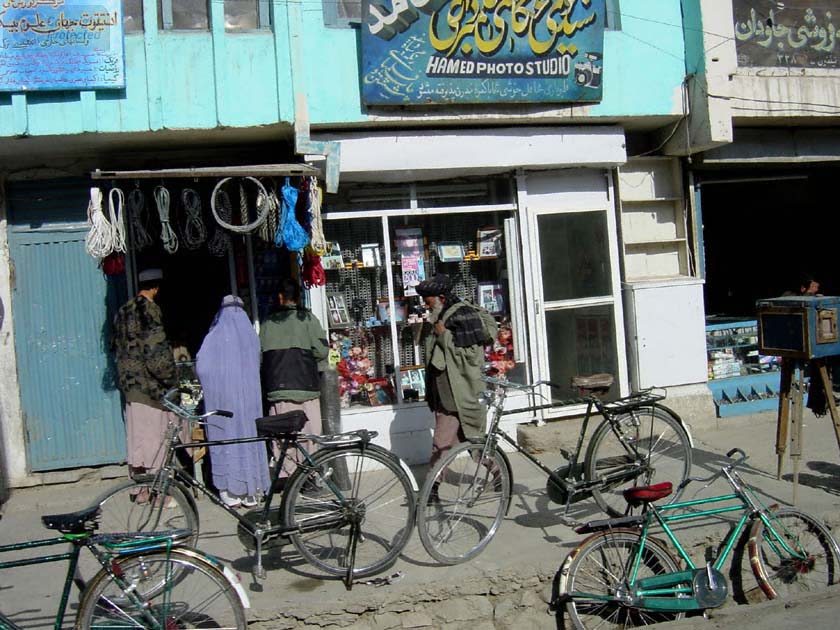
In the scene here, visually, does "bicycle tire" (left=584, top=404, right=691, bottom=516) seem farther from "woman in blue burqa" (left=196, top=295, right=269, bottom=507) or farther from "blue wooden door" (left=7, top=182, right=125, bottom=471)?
"blue wooden door" (left=7, top=182, right=125, bottom=471)

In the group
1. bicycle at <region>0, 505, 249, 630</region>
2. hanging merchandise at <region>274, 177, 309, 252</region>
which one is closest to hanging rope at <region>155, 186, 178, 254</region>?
hanging merchandise at <region>274, 177, 309, 252</region>

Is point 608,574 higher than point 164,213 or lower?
lower

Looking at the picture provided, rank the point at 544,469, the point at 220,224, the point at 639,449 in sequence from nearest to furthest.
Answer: the point at 544,469 < the point at 639,449 < the point at 220,224

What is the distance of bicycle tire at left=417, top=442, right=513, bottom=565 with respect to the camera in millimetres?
5301

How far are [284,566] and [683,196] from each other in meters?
5.74

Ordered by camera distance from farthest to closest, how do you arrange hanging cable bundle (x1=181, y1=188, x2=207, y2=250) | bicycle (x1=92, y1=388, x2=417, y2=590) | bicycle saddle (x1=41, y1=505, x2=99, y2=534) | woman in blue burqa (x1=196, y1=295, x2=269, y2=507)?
hanging cable bundle (x1=181, y1=188, x2=207, y2=250)
woman in blue burqa (x1=196, y1=295, x2=269, y2=507)
bicycle (x1=92, y1=388, x2=417, y2=590)
bicycle saddle (x1=41, y1=505, x2=99, y2=534)

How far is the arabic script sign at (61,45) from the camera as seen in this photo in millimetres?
6504

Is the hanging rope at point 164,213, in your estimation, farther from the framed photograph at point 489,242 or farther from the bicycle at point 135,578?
the framed photograph at point 489,242

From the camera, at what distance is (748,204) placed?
37.2 ft

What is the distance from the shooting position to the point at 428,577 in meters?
5.22

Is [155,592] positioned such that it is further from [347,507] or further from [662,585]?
[662,585]

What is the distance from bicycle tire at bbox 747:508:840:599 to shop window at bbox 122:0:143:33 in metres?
5.93

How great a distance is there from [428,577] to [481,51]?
15.2ft

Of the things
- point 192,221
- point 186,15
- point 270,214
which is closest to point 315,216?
point 270,214
